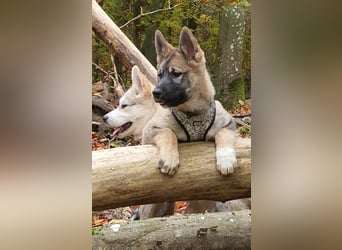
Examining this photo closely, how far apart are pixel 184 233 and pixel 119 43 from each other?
0.96 metres

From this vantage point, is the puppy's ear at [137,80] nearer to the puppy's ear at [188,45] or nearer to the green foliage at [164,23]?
the green foliage at [164,23]

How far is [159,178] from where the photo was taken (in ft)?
7.89

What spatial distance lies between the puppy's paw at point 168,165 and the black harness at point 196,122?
15 centimetres

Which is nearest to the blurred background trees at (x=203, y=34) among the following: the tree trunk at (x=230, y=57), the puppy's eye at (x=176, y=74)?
the tree trunk at (x=230, y=57)

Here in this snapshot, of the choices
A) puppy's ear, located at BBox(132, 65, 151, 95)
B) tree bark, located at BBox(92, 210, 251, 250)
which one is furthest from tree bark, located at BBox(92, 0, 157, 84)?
tree bark, located at BBox(92, 210, 251, 250)

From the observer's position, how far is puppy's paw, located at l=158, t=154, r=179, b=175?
240 cm

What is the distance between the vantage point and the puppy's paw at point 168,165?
240cm

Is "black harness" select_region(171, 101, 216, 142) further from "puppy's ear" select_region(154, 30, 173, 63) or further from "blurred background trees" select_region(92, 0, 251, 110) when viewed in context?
"puppy's ear" select_region(154, 30, 173, 63)

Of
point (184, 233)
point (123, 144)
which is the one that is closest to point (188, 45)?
point (123, 144)

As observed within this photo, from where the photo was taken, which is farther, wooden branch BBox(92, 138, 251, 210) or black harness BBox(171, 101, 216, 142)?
black harness BBox(171, 101, 216, 142)

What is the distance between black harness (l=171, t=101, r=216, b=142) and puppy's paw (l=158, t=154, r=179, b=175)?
0.15m
